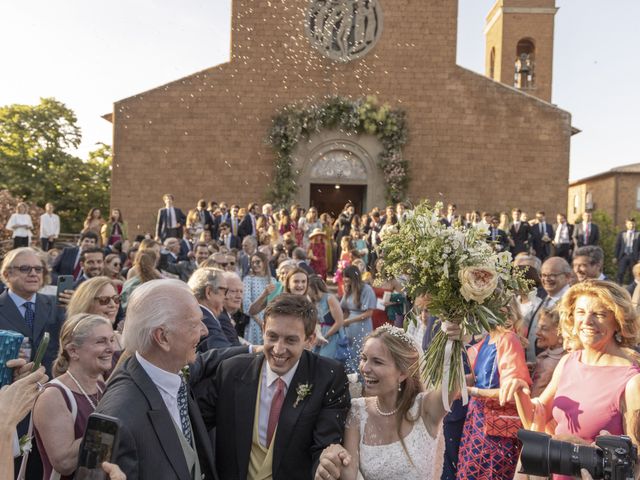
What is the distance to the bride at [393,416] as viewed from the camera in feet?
10.6

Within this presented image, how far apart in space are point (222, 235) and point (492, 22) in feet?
84.1

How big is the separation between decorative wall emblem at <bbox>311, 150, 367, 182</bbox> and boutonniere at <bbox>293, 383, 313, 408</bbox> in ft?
68.4

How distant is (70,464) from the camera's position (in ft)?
9.87

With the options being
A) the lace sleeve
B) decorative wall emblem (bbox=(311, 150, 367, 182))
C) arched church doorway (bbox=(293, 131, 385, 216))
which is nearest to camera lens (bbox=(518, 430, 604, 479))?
the lace sleeve

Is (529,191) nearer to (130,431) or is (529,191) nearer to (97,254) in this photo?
(97,254)

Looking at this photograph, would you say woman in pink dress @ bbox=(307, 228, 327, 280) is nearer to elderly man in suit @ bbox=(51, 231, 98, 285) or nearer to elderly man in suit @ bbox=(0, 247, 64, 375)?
elderly man in suit @ bbox=(51, 231, 98, 285)

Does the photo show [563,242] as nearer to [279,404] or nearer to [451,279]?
[451,279]

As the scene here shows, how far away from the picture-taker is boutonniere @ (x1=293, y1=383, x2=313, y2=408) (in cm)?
309

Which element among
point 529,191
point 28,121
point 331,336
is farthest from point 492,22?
point 331,336

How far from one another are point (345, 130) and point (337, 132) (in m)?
0.30

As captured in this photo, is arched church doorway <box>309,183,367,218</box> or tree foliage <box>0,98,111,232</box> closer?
arched church doorway <box>309,183,367,218</box>

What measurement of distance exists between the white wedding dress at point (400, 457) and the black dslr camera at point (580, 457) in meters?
0.78

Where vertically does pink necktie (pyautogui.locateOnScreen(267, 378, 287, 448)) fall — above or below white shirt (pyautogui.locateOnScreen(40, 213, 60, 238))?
below

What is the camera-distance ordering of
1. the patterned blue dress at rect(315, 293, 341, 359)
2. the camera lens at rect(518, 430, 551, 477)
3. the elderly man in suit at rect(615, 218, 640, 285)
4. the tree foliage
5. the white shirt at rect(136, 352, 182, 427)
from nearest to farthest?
1. the camera lens at rect(518, 430, 551, 477)
2. the white shirt at rect(136, 352, 182, 427)
3. the patterned blue dress at rect(315, 293, 341, 359)
4. the elderly man in suit at rect(615, 218, 640, 285)
5. the tree foliage
